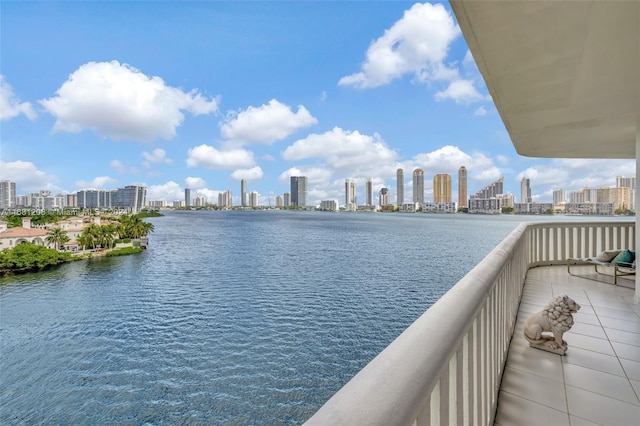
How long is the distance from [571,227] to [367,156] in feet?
252

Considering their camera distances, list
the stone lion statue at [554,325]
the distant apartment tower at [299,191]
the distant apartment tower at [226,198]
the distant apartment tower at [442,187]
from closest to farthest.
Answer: the stone lion statue at [554,325] → the distant apartment tower at [442,187] → the distant apartment tower at [299,191] → the distant apartment tower at [226,198]

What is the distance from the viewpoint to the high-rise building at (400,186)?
308 feet

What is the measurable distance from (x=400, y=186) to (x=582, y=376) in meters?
98.4

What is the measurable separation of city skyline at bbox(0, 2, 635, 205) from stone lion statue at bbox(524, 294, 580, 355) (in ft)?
101

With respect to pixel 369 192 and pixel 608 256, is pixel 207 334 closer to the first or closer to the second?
pixel 608 256

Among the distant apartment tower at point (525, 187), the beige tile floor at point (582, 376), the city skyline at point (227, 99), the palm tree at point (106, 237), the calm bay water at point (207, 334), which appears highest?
the city skyline at point (227, 99)

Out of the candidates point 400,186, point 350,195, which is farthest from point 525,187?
point 350,195

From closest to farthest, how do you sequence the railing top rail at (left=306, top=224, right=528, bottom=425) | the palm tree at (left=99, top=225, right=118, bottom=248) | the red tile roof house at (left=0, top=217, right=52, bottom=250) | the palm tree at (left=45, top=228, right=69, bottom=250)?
the railing top rail at (left=306, top=224, right=528, bottom=425)
the red tile roof house at (left=0, top=217, right=52, bottom=250)
the palm tree at (left=45, top=228, right=69, bottom=250)
the palm tree at (left=99, top=225, right=118, bottom=248)

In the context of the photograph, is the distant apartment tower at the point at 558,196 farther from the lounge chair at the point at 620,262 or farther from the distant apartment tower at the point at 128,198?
the distant apartment tower at the point at 128,198

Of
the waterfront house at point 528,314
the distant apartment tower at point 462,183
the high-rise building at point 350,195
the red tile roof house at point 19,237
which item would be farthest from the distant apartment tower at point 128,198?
the waterfront house at point 528,314

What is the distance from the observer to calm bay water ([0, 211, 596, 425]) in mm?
12680

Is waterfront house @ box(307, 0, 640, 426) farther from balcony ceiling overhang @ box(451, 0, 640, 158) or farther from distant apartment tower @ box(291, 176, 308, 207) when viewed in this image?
distant apartment tower @ box(291, 176, 308, 207)

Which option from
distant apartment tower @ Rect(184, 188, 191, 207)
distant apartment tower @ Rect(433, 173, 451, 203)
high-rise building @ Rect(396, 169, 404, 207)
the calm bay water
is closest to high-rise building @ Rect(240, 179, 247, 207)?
distant apartment tower @ Rect(184, 188, 191, 207)

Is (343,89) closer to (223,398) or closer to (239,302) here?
(239,302)
